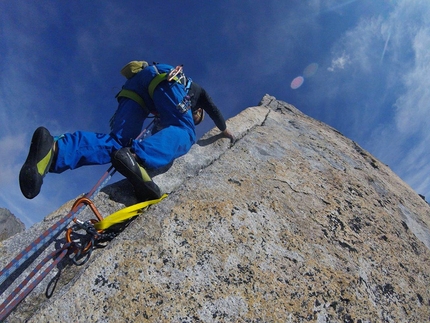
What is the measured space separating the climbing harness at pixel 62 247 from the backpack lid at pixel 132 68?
Answer: 2.14 m

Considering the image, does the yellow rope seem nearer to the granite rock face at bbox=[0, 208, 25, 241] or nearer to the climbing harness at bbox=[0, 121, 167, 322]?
the climbing harness at bbox=[0, 121, 167, 322]

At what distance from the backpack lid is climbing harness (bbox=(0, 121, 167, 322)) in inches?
84.4

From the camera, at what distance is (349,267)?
82.1 inches

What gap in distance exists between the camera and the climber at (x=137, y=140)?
7.02 ft

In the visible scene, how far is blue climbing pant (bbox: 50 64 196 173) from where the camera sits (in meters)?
2.42

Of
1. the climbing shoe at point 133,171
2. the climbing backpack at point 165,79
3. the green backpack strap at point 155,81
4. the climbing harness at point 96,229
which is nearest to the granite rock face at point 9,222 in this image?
the climbing backpack at point 165,79

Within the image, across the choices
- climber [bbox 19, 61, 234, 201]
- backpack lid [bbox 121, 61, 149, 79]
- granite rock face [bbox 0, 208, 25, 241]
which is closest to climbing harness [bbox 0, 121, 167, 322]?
climber [bbox 19, 61, 234, 201]

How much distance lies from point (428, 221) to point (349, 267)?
2.56m

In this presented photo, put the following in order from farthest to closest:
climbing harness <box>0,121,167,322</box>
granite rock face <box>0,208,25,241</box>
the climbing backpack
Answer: granite rock face <box>0,208,25,241</box> < the climbing backpack < climbing harness <box>0,121,167,322</box>

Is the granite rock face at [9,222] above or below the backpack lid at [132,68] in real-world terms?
below

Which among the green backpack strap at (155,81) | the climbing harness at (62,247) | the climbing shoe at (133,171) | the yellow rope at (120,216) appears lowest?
the climbing harness at (62,247)

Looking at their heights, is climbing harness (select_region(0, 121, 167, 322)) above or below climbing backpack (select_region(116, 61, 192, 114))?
below

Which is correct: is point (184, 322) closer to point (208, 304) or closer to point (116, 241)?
point (208, 304)

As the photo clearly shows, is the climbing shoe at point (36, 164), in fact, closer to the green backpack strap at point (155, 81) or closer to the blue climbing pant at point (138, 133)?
the blue climbing pant at point (138, 133)
